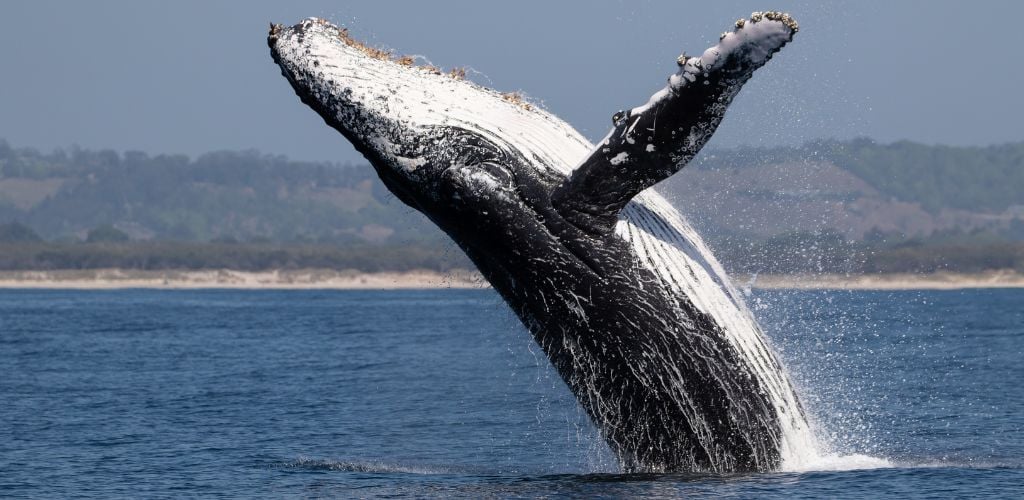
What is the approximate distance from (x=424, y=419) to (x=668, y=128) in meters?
10.2

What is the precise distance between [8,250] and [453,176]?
13412 centimetres

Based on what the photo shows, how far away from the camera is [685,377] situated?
885 centimetres

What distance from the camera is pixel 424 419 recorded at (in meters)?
17.4

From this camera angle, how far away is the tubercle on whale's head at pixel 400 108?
8.64 meters

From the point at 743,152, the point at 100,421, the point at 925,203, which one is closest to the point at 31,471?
the point at 100,421

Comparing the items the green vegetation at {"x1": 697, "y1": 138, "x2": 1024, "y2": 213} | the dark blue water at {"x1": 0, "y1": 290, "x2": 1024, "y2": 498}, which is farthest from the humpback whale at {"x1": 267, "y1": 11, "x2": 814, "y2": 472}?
the green vegetation at {"x1": 697, "y1": 138, "x2": 1024, "y2": 213}

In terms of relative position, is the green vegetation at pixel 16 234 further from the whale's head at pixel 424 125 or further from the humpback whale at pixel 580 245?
the humpback whale at pixel 580 245

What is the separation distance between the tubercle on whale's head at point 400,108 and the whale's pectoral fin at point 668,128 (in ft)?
1.94

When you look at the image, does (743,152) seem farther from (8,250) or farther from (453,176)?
(8,250)

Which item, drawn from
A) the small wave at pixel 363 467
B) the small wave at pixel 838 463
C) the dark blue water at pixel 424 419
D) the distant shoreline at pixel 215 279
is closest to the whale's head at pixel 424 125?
the dark blue water at pixel 424 419

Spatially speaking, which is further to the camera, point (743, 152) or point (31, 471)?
point (743, 152)

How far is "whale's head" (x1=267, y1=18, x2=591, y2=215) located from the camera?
8570mm

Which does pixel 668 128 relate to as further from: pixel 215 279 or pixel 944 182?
pixel 944 182

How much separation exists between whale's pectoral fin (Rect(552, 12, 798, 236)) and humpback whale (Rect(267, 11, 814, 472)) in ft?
0.06
